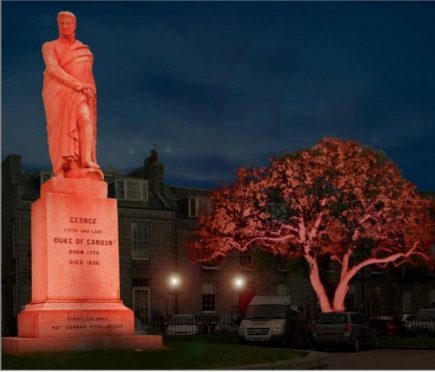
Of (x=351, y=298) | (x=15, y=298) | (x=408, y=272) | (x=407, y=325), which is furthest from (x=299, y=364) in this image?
(x=408, y=272)

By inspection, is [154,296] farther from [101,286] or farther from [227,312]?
[101,286]

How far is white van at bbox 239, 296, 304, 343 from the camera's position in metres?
32.2

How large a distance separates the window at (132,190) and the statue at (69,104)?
3189 centimetres

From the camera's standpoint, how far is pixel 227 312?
180 ft

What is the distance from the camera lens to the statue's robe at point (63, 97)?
20078mm

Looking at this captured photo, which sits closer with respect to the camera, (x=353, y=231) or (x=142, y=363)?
(x=142, y=363)

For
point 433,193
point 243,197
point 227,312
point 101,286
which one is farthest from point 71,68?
point 433,193

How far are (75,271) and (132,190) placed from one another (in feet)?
111

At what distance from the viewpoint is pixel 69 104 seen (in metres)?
20.1

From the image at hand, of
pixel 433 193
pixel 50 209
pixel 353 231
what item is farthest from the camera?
pixel 433 193

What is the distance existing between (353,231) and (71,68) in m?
20.5

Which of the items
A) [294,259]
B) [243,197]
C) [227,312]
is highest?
[243,197]

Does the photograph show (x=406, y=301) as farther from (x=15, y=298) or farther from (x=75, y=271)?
(x=75, y=271)

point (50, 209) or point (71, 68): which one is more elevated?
point (71, 68)
